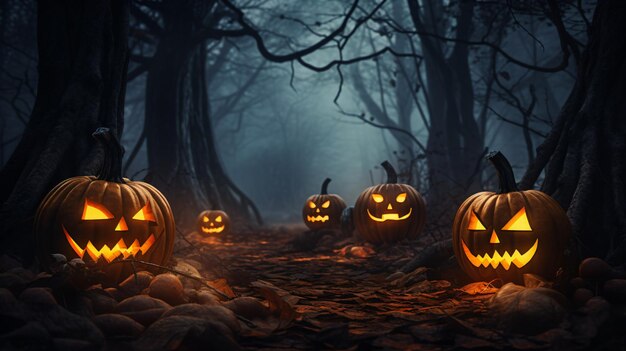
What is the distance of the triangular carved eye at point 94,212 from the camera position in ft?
10.4

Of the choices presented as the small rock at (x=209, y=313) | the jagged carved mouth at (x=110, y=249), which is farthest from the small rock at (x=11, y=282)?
the small rock at (x=209, y=313)

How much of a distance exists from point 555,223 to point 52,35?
4.61 metres

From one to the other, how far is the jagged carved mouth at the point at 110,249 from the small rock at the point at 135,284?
1.61 feet

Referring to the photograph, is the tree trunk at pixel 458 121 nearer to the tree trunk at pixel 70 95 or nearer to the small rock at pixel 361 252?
the small rock at pixel 361 252

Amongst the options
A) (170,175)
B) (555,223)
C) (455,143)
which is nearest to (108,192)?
(555,223)

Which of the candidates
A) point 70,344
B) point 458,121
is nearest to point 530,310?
point 70,344

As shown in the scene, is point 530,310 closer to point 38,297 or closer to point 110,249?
point 38,297

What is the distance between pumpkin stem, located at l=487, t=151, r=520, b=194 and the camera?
3479 millimetres

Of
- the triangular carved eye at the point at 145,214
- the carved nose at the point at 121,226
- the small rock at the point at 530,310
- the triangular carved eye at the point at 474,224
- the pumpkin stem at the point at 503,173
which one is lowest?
the small rock at the point at 530,310

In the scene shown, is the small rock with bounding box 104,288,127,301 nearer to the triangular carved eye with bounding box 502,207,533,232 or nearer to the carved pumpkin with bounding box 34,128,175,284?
the carved pumpkin with bounding box 34,128,175,284

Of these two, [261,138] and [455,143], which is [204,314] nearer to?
[455,143]

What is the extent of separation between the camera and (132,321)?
224 cm

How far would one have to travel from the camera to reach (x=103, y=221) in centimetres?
318

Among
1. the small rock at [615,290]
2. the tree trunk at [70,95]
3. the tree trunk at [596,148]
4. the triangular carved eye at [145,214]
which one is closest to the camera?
the small rock at [615,290]
